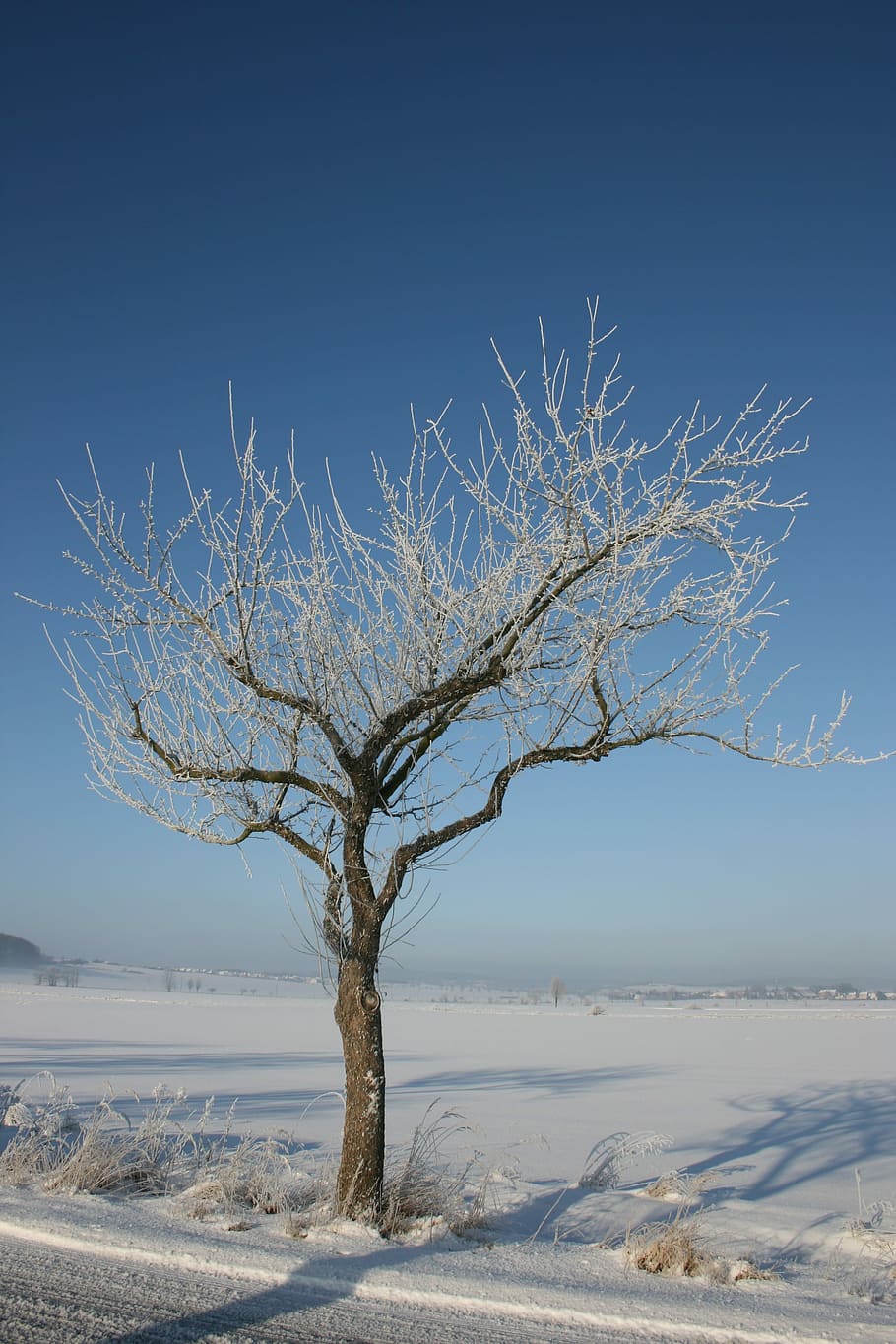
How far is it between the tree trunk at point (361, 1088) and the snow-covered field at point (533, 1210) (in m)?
0.44

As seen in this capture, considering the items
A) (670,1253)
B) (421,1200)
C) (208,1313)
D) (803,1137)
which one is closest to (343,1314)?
(208,1313)

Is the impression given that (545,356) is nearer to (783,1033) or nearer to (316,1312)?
(316,1312)

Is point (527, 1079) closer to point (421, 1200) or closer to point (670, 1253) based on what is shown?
point (421, 1200)

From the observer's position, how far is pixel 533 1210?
6.68 meters

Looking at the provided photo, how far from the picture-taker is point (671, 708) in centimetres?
602

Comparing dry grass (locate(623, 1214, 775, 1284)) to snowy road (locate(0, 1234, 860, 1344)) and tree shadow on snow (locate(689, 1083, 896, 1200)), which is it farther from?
tree shadow on snow (locate(689, 1083, 896, 1200))

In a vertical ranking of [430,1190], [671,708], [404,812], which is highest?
[671,708]

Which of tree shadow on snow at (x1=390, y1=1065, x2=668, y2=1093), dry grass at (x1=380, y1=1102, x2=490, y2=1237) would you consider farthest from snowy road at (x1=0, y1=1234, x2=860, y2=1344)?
tree shadow on snow at (x1=390, y1=1065, x2=668, y2=1093)

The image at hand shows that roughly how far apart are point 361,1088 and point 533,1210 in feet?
7.22

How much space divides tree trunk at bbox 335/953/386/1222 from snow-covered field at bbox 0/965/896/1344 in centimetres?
44

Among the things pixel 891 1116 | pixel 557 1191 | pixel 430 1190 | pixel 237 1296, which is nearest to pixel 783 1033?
pixel 891 1116

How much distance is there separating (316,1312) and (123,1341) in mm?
728

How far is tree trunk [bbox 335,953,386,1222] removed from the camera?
5.29 metres

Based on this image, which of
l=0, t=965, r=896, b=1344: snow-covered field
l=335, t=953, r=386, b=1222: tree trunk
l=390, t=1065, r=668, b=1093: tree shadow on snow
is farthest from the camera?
l=390, t=1065, r=668, b=1093: tree shadow on snow
